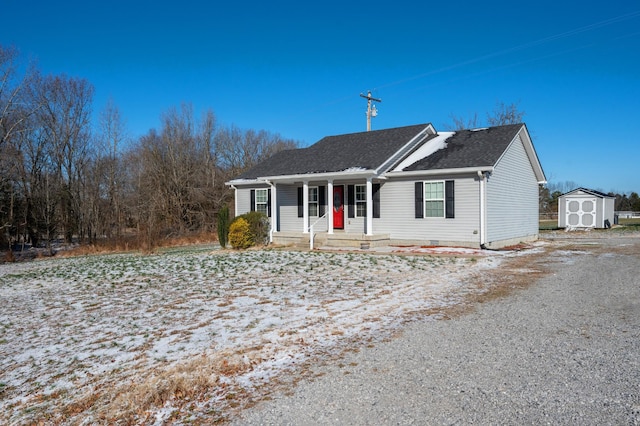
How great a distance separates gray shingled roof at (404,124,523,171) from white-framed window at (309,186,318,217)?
4264 millimetres

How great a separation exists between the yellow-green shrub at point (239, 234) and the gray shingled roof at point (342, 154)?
10.3 feet

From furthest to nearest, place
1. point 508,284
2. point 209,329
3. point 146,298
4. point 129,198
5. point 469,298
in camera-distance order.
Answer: point 129,198 → point 508,284 → point 146,298 → point 469,298 → point 209,329

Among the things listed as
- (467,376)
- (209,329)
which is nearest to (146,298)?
(209,329)

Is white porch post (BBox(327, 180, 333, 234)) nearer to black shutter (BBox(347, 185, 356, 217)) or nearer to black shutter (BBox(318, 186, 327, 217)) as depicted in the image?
black shutter (BBox(347, 185, 356, 217))

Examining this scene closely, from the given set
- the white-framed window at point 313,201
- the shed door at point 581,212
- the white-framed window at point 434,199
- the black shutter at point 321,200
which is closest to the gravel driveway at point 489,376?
the white-framed window at point 434,199

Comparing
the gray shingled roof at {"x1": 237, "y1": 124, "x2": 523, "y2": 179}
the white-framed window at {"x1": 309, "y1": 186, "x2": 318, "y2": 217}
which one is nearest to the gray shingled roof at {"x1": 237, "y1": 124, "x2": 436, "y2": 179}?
the gray shingled roof at {"x1": 237, "y1": 124, "x2": 523, "y2": 179}

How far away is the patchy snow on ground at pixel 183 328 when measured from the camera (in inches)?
161

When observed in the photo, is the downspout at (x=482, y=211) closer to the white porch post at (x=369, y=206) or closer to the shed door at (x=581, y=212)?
the white porch post at (x=369, y=206)

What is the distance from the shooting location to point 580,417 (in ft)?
10.9

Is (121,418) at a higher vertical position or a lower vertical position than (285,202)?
lower

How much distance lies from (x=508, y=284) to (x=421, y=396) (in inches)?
242

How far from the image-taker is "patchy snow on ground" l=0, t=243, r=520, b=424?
4102 millimetres

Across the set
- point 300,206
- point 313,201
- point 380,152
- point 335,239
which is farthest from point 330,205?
point 380,152

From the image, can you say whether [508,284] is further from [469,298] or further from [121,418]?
[121,418]
